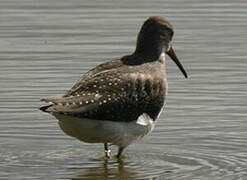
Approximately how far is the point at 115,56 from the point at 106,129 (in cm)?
482

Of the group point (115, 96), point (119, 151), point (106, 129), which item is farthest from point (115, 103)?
point (119, 151)

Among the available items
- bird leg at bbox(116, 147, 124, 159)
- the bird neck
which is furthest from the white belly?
the bird neck

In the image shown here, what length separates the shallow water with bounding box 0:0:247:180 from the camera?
10.3m

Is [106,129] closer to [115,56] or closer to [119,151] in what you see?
[119,151]

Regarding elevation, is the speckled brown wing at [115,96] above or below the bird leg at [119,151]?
above

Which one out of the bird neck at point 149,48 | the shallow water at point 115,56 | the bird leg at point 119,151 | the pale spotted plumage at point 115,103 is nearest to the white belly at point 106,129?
the pale spotted plumage at point 115,103

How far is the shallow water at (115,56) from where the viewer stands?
10.3 meters

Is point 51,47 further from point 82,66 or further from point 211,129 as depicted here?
point 211,129

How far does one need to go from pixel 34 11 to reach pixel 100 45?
2626mm

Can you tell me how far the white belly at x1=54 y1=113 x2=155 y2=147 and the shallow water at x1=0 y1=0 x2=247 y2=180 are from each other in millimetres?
382

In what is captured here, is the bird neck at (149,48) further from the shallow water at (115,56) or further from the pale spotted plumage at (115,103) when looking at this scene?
the shallow water at (115,56)

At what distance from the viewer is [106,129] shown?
32.2 ft

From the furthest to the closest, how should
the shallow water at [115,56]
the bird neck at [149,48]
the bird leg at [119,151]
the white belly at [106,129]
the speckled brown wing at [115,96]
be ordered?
the bird neck at [149,48] < the bird leg at [119,151] < the shallow water at [115,56] < the white belly at [106,129] < the speckled brown wing at [115,96]

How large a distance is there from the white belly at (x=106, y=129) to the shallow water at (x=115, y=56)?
38 centimetres
